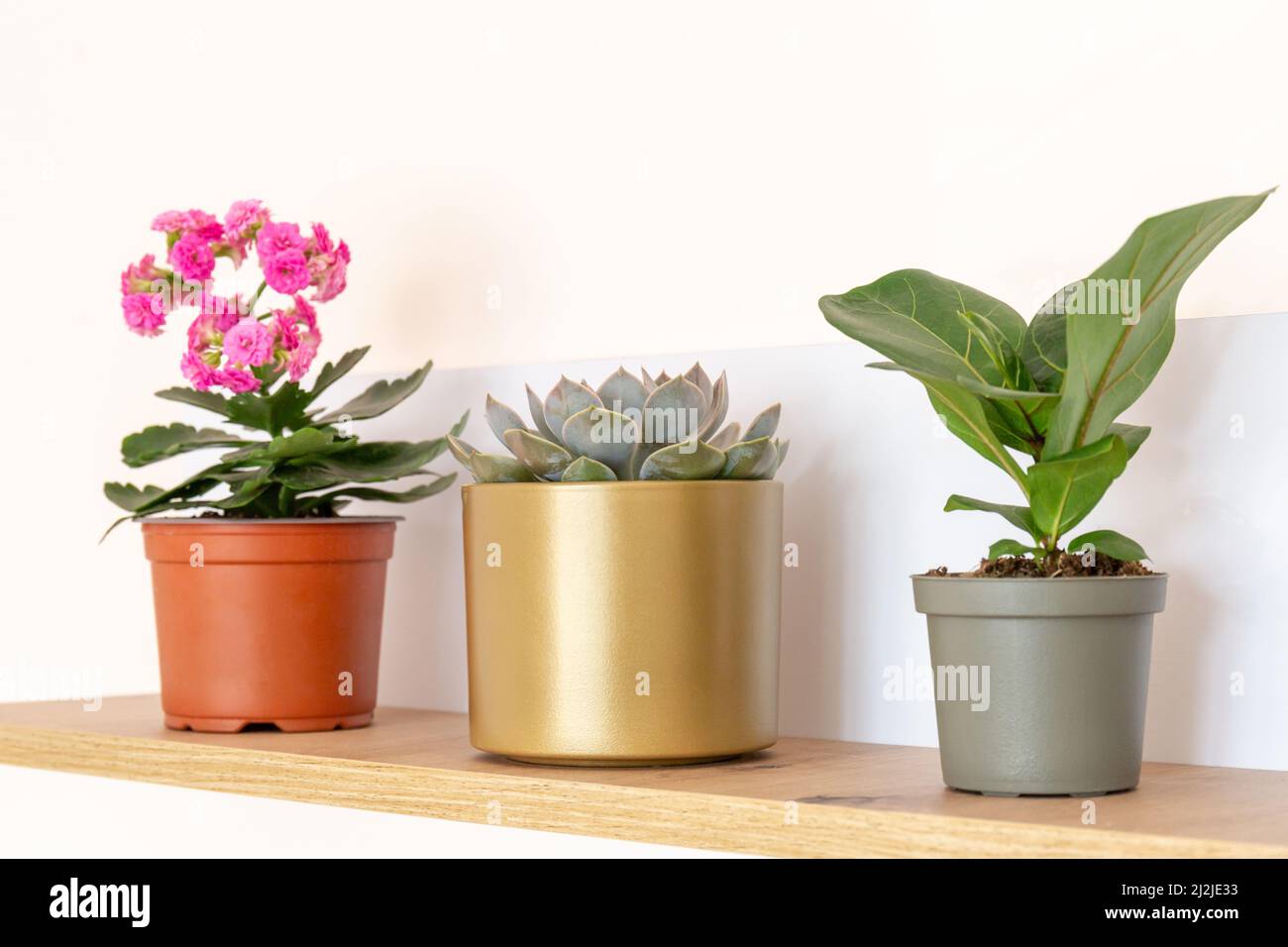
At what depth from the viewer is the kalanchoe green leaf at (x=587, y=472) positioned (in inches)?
31.6

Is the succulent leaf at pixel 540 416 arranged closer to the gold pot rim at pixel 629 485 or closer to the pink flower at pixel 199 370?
the gold pot rim at pixel 629 485

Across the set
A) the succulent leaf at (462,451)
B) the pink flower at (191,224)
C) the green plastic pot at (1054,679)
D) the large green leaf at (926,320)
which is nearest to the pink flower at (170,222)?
the pink flower at (191,224)

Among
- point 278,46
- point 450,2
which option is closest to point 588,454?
point 450,2

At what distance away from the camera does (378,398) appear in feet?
3.51

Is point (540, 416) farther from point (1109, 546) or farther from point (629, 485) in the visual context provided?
point (1109, 546)

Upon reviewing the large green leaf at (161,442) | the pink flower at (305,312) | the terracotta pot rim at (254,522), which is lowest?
the terracotta pot rim at (254,522)

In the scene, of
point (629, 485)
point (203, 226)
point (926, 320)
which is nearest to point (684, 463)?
point (629, 485)

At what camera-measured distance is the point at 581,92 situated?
1062 millimetres

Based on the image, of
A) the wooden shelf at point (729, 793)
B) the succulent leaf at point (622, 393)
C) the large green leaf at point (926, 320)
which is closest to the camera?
the wooden shelf at point (729, 793)

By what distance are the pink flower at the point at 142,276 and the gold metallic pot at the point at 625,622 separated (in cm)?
38

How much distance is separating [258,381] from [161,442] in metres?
0.10

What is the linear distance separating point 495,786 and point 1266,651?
1.35 feet

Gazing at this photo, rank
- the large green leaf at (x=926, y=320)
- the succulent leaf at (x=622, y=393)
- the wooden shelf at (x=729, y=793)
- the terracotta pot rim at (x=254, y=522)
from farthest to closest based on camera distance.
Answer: the terracotta pot rim at (x=254, y=522), the succulent leaf at (x=622, y=393), the large green leaf at (x=926, y=320), the wooden shelf at (x=729, y=793)
